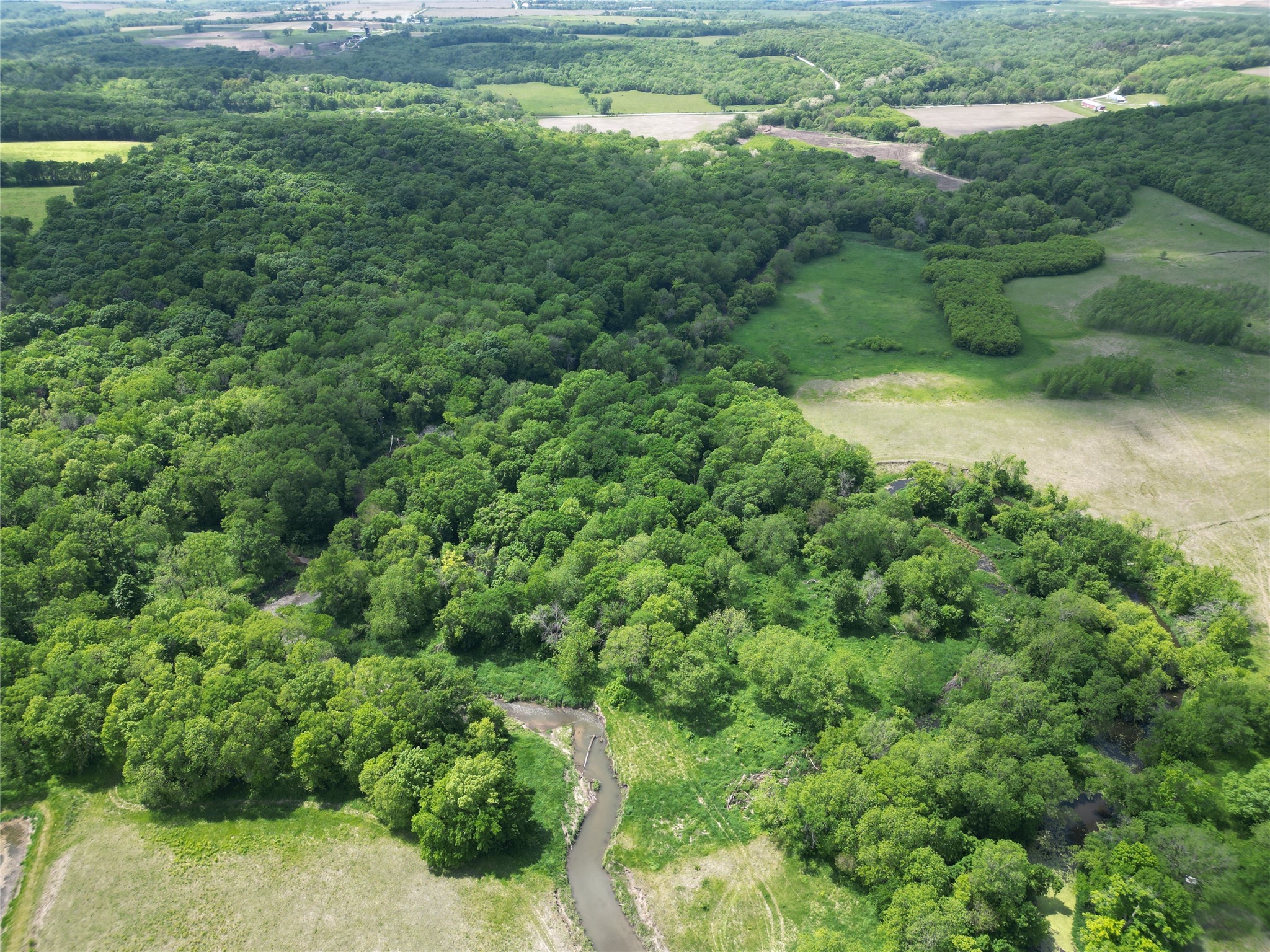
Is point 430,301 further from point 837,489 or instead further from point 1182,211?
point 1182,211

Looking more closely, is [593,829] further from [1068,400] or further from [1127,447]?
[1068,400]

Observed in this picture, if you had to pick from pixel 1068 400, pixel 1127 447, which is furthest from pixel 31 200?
pixel 1127 447

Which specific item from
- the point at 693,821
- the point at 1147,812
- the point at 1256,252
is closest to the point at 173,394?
the point at 693,821

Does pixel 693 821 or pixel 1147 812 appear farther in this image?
pixel 693 821

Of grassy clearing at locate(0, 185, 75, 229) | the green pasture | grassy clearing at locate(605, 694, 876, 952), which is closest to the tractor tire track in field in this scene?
the green pasture

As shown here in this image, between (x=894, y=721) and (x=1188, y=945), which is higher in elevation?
(x=894, y=721)

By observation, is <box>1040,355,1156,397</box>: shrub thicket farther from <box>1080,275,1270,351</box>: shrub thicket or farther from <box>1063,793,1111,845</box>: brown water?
<box>1063,793,1111,845</box>: brown water
